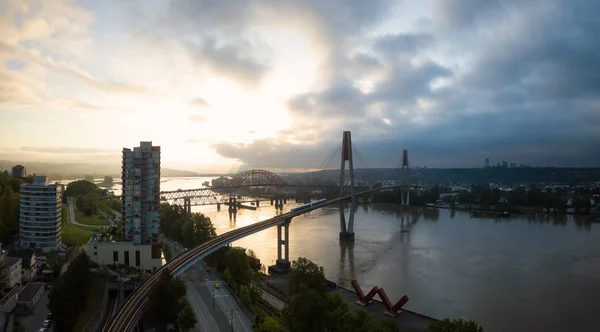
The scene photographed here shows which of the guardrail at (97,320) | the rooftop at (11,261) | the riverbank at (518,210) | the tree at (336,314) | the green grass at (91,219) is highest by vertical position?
the rooftop at (11,261)

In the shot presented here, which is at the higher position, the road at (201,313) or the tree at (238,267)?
the tree at (238,267)

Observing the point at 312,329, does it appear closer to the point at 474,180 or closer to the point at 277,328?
the point at 277,328

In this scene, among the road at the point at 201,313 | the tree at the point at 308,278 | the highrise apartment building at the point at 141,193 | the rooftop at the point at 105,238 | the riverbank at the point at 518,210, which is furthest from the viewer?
the riverbank at the point at 518,210

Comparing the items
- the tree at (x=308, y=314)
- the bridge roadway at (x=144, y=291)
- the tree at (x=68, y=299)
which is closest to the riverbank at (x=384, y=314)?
the tree at (x=308, y=314)

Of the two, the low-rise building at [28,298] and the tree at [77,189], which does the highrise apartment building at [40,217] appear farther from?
the tree at [77,189]

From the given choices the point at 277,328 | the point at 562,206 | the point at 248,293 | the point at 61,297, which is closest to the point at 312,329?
the point at 277,328
